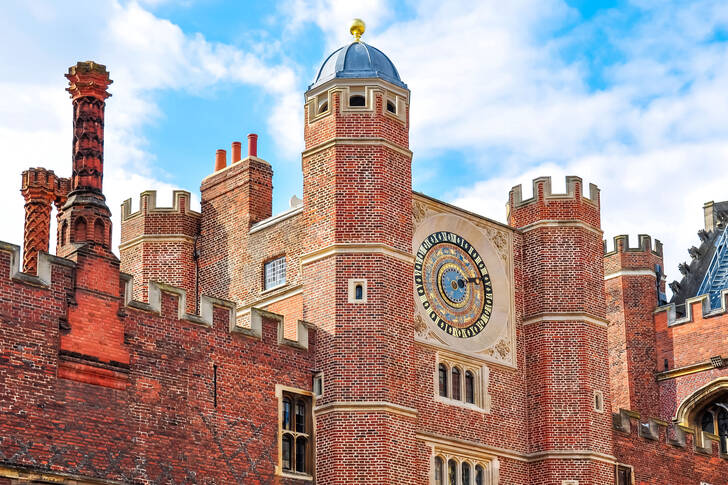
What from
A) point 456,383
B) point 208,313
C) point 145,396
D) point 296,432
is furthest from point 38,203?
point 456,383

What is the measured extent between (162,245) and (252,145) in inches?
153

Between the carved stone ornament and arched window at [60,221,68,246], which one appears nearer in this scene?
arched window at [60,221,68,246]

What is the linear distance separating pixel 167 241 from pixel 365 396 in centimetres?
940

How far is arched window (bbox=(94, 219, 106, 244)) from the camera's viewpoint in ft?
102

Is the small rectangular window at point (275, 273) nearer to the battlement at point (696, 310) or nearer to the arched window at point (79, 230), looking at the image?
the arched window at point (79, 230)

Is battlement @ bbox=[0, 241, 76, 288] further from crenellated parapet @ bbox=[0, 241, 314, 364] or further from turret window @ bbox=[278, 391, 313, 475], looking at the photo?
turret window @ bbox=[278, 391, 313, 475]

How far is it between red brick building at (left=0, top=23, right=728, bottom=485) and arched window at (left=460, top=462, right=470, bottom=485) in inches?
6.8

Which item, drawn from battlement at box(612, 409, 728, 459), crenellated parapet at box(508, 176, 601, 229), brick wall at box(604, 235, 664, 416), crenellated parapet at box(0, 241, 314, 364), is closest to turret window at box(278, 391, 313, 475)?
crenellated parapet at box(0, 241, 314, 364)

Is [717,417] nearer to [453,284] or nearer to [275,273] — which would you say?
[453,284]

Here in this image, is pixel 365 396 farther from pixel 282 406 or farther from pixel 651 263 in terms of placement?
pixel 651 263

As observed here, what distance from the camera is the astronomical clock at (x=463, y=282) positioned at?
3728 centimetres

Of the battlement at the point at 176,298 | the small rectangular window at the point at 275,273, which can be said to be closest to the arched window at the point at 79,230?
the battlement at the point at 176,298

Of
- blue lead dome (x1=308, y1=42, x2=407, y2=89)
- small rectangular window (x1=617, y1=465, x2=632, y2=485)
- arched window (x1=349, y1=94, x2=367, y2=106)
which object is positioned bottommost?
small rectangular window (x1=617, y1=465, x2=632, y2=485)

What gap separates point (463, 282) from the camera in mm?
38500
